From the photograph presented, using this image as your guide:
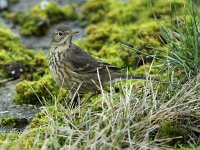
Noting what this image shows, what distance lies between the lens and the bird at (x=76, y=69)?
649cm

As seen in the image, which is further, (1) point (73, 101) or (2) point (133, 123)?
(1) point (73, 101)

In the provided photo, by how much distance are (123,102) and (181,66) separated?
45.9 inches

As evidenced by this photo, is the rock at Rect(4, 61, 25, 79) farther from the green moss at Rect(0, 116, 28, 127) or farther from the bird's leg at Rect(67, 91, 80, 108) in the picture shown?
the green moss at Rect(0, 116, 28, 127)

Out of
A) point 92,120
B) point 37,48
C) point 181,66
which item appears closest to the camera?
point 92,120

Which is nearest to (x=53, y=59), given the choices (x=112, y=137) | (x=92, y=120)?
(x=92, y=120)

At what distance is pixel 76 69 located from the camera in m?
6.63

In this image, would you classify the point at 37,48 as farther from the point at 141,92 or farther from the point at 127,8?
the point at 141,92

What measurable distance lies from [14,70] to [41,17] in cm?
194

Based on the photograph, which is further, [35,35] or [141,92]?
[35,35]

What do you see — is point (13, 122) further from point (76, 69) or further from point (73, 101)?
point (76, 69)

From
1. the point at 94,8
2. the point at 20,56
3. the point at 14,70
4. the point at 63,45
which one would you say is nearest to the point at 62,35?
the point at 63,45

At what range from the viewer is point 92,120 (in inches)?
193

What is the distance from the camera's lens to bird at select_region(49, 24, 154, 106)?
649 centimetres

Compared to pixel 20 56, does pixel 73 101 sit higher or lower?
lower
